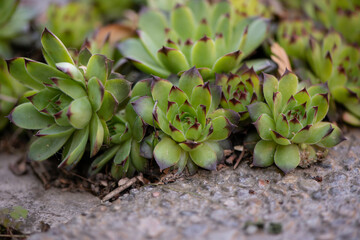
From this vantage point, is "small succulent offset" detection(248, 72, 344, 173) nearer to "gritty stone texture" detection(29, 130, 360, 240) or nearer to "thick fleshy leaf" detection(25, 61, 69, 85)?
"gritty stone texture" detection(29, 130, 360, 240)

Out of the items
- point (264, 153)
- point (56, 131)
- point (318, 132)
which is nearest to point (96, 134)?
point (56, 131)

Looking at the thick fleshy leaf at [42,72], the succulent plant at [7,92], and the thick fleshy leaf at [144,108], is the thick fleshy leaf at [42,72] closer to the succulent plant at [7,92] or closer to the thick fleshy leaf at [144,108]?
the thick fleshy leaf at [144,108]

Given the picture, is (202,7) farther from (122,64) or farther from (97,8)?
(97,8)

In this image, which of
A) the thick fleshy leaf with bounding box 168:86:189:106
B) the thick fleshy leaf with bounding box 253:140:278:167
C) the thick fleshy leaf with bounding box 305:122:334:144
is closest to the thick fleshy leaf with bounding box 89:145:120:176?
the thick fleshy leaf with bounding box 168:86:189:106

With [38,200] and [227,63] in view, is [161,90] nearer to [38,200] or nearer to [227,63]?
[227,63]

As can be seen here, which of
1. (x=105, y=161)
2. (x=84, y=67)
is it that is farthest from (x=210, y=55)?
(x=105, y=161)

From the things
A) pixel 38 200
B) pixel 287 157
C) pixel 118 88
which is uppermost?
pixel 118 88
